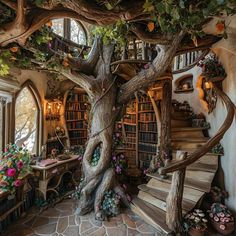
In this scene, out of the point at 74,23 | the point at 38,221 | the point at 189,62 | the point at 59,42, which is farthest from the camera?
the point at 189,62

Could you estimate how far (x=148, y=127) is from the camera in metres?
4.27

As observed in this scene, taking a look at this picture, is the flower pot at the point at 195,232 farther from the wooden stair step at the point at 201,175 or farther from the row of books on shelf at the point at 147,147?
the row of books on shelf at the point at 147,147

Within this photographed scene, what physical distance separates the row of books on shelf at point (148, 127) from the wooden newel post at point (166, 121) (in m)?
0.58

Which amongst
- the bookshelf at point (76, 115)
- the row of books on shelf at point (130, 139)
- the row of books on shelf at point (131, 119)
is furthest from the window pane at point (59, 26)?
the row of books on shelf at point (130, 139)

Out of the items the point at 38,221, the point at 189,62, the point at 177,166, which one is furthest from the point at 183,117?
the point at 38,221

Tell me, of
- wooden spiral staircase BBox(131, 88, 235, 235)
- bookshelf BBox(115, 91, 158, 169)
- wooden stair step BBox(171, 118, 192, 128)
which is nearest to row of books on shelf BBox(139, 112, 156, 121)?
bookshelf BBox(115, 91, 158, 169)

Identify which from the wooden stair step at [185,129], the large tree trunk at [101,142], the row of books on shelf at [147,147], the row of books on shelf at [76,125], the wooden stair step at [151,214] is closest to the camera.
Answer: the wooden stair step at [151,214]

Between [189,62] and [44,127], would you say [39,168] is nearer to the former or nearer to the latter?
[44,127]

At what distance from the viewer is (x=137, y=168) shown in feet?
14.4

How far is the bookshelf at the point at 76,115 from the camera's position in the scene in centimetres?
430

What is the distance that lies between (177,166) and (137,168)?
2480 millimetres

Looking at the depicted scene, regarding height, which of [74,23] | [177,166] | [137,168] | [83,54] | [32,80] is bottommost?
[137,168]

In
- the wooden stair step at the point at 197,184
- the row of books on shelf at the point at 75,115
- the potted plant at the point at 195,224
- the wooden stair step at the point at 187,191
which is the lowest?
the potted plant at the point at 195,224

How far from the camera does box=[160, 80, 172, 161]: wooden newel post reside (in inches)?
137
